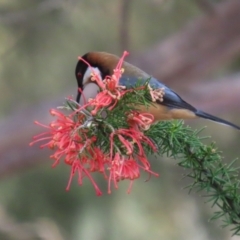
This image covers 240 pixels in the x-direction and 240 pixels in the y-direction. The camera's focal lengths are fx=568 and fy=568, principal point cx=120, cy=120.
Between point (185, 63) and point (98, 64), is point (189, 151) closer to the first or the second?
point (98, 64)

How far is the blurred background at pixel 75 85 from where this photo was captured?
3836 millimetres

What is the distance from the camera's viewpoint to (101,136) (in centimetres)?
136

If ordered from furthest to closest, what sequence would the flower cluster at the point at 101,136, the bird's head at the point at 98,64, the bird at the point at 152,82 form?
the bird's head at the point at 98,64 < the bird at the point at 152,82 < the flower cluster at the point at 101,136

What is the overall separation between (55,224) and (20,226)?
793mm

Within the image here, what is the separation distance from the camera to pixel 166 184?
5.40 meters

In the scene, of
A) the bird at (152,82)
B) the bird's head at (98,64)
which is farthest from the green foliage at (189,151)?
the bird's head at (98,64)

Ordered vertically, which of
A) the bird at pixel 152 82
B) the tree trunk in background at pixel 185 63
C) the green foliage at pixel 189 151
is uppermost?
the tree trunk in background at pixel 185 63

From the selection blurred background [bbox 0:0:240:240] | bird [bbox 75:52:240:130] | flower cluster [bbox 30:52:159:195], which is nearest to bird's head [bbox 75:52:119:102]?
bird [bbox 75:52:240:130]

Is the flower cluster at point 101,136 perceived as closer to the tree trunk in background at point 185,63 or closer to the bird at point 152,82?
the bird at point 152,82

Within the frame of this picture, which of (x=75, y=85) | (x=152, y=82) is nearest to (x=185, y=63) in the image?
(x=75, y=85)

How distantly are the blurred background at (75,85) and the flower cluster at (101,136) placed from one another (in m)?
2.39

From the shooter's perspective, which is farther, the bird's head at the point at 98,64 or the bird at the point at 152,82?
the bird's head at the point at 98,64

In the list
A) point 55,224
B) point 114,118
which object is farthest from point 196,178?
point 55,224

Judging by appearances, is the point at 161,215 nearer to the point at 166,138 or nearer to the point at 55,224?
the point at 55,224
